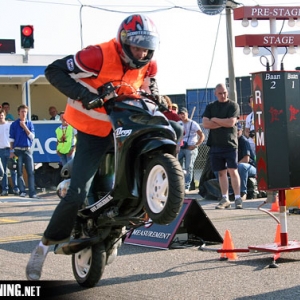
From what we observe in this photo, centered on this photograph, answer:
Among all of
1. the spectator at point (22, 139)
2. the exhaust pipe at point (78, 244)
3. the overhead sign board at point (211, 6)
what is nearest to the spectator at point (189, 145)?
the spectator at point (22, 139)

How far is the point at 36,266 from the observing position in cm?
620

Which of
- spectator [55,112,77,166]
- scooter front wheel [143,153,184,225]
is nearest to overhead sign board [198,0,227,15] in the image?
spectator [55,112,77,166]

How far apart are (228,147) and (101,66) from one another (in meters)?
6.71

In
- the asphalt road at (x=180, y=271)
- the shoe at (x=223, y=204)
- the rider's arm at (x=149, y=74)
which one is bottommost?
the shoe at (x=223, y=204)

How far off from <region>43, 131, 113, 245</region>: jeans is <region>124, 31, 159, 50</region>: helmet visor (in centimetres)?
81

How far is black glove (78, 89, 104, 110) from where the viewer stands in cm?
590

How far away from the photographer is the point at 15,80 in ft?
78.6

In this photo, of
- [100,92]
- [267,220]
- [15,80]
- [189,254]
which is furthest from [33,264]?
[15,80]

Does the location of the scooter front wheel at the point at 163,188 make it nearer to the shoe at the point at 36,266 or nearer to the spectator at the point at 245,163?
the shoe at the point at 36,266

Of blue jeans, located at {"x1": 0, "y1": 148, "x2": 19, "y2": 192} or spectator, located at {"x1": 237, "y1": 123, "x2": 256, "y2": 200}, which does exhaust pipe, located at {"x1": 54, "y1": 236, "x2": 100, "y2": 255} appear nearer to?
spectator, located at {"x1": 237, "y1": 123, "x2": 256, "y2": 200}

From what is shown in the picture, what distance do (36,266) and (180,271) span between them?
143 cm

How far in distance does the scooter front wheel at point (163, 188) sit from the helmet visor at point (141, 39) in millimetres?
896

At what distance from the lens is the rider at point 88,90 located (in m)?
6.00

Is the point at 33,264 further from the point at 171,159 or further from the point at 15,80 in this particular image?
the point at 15,80
